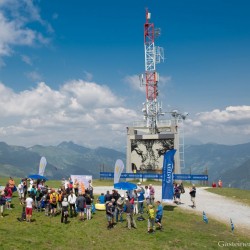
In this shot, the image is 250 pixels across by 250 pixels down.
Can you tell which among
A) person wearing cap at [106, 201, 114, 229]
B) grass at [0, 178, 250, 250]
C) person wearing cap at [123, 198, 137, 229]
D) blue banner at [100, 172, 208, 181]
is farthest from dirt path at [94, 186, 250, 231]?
blue banner at [100, 172, 208, 181]

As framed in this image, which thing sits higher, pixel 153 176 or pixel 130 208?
pixel 153 176

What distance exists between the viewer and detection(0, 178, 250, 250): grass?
20.3 m

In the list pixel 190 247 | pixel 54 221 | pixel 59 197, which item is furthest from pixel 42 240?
pixel 190 247

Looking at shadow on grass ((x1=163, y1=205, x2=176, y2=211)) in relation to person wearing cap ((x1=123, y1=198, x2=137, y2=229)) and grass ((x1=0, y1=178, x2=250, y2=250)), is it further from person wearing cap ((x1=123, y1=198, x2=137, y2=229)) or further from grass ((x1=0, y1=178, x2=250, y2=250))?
person wearing cap ((x1=123, y1=198, x2=137, y2=229))

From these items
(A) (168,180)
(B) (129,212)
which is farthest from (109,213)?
(A) (168,180)

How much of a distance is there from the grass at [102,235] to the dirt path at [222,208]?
227cm

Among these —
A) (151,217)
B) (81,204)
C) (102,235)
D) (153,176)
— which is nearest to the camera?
(102,235)

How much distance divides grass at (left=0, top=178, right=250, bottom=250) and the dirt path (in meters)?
2.27

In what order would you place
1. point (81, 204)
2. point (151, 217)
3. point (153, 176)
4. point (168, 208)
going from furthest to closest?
point (153, 176)
point (168, 208)
point (81, 204)
point (151, 217)

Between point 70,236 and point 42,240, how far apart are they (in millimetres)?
2133

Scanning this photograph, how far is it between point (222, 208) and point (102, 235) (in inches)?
663

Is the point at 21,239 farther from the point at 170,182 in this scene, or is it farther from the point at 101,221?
the point at 170,182

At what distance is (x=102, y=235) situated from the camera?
22.4 metres

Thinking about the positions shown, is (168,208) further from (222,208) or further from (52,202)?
(52,202)
